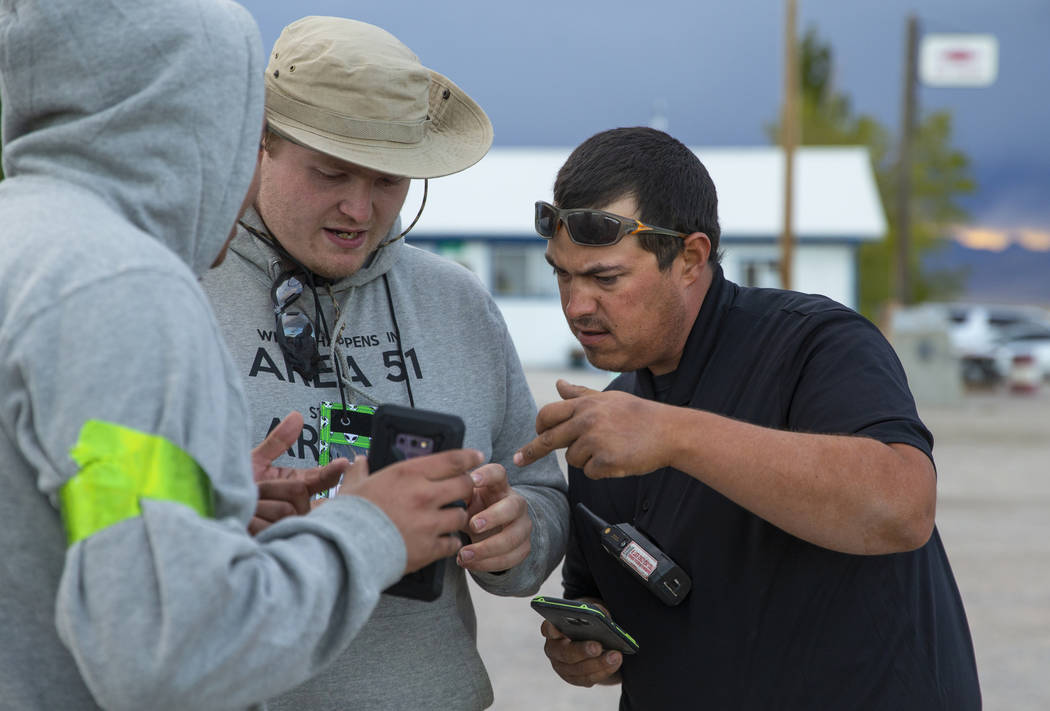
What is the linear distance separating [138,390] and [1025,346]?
972 inches

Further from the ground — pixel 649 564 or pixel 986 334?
pixel 649 564

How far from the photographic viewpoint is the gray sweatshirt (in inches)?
88.2

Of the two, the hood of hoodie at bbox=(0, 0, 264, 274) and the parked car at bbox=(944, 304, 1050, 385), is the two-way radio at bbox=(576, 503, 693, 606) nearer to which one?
the hood of hoodie at bbox=(0, 0, 264, 274)

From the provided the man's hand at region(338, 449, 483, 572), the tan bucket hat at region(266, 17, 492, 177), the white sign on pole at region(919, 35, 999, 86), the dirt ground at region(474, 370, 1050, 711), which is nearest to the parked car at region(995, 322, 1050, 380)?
the white sign on pole at region(919, 35, 999, 86)

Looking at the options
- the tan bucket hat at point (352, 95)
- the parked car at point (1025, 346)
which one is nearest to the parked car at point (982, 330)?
the parked car at point (1025, 346)

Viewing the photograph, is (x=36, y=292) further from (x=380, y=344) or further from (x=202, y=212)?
(x=380, y=344)

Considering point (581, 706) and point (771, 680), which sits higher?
point (771, 680)

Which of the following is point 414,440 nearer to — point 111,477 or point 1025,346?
point 111,477

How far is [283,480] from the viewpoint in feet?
6.10

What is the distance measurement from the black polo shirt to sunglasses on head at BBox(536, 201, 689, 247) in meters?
0.30

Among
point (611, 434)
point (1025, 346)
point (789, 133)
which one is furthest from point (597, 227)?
point (1025, 346)

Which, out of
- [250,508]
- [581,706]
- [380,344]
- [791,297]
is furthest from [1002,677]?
[250,508]

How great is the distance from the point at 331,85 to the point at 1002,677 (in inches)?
193

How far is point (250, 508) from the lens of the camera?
1350 millimetres
